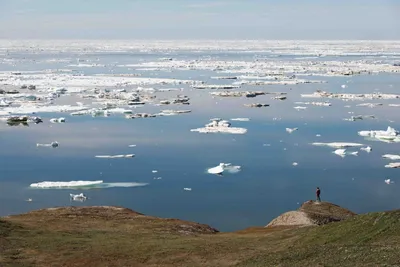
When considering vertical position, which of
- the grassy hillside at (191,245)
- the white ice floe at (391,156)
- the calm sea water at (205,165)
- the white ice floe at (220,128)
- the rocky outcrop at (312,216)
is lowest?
the calm sea water at (205,165)

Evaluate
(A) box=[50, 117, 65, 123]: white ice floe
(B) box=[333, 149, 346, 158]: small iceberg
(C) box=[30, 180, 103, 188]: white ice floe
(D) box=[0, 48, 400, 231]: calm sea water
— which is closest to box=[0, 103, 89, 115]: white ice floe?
(D) box=[0, 48, 400, 231]: calm sea water

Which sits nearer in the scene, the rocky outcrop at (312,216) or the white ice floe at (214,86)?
the rocky outcrop at (312,216)

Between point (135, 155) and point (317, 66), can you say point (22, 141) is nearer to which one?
point (135, 155)

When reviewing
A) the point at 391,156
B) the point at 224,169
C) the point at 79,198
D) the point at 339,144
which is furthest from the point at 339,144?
the point at 79,198

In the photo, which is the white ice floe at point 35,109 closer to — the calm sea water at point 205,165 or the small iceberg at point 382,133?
the calm sea water at point 205,165

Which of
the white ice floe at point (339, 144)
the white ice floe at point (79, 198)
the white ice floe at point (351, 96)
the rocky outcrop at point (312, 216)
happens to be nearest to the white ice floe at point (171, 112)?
the white ice floe at point (351, 96)


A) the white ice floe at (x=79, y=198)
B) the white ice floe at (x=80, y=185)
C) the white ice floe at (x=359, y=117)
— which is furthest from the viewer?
the white ice floe at (x=359, y=117)
